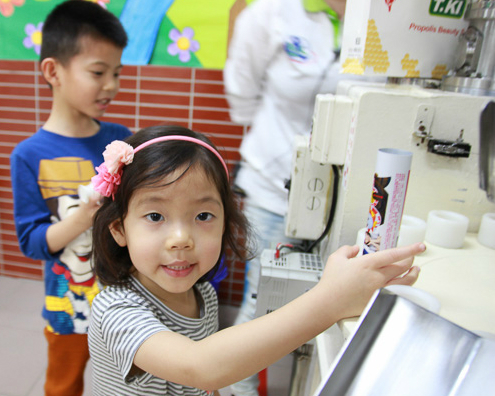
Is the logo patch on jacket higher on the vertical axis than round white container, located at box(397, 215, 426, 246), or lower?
higher

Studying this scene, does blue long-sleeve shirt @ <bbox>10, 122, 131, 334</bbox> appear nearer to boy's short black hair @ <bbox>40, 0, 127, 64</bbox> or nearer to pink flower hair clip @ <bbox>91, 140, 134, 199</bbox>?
boy's short black hair @ <bbox>40, 0, 127, 64</bbox>

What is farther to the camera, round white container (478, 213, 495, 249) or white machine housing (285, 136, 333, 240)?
white machine housing (285, 136, 333, 240)

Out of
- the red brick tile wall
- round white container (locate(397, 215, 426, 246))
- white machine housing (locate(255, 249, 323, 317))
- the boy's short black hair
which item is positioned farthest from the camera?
the red brick tile wall

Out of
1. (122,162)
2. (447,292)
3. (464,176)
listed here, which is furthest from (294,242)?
(122,162)

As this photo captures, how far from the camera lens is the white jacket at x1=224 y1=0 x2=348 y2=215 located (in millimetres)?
1594

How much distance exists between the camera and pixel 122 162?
77 cm

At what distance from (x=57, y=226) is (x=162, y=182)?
67 cm

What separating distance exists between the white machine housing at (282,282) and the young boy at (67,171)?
1.83 ft

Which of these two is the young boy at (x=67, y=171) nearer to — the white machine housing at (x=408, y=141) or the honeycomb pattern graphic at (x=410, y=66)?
the white machine housing at (x=408, y=141)

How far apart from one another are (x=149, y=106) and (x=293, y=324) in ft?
6.33

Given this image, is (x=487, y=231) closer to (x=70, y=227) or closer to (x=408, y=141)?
(x=408, y=141)

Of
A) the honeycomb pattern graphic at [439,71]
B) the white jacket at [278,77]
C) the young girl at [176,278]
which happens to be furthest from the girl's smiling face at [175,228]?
the white jacket at [278,77]

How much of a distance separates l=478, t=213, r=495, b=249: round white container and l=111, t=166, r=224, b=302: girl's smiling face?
67 cm

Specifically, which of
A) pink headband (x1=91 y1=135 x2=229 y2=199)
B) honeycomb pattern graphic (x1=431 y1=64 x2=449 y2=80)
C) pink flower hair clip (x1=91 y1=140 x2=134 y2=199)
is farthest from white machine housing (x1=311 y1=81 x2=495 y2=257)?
pink flower hair clip (x1=91 y1=140 x2=134 y2=199)
